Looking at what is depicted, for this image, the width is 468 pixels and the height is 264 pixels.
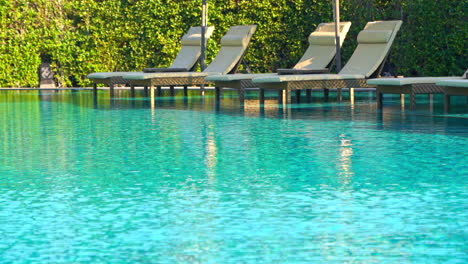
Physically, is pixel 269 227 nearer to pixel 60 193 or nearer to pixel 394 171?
pixel 60 193

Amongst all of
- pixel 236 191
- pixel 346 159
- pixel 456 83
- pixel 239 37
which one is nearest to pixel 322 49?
pixel 239 37

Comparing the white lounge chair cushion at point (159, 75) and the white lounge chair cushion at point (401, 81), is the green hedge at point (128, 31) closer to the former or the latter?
the white lounge chair cushion at point (159, 75)

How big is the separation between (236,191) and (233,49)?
1116 cm

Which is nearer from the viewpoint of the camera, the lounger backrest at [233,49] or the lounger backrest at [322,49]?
the lounger backrest at [322,49]

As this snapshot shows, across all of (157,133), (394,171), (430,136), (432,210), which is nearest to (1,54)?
(157,133)

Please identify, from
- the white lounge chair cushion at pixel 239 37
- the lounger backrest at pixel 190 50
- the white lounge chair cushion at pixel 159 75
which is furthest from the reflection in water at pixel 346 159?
the lounger backrest at pixel 190 50

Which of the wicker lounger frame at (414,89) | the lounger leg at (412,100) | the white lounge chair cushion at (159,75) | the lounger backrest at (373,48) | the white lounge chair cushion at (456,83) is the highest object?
the lounger backrest at (373,48)

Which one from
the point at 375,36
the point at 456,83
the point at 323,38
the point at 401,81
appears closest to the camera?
the point at 456,83

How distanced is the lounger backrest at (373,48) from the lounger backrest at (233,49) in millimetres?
2262

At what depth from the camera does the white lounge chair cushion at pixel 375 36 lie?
14.6m

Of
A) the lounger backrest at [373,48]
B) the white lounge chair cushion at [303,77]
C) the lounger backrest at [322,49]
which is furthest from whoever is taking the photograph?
the lounger backrest at [322,49]

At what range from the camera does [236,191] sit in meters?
5.85

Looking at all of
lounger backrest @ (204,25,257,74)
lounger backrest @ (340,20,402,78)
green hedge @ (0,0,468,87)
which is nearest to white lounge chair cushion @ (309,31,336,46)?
lounger backrest @ (340,20,402,78)

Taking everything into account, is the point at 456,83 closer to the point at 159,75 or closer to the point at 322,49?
the point at 322,49
